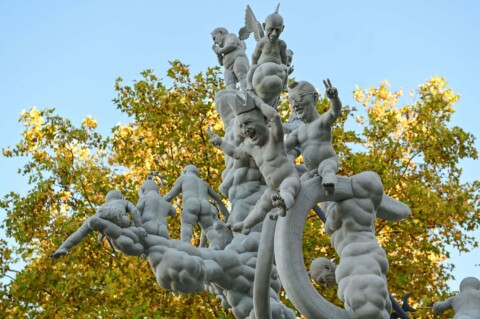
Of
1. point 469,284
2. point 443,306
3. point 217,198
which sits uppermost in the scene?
point 217,198

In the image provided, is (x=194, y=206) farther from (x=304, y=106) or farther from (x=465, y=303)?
(x=465, y=303)

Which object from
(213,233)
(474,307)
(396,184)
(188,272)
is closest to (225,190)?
(213,233)

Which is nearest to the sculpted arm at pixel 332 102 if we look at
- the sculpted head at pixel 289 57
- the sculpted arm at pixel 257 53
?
the sculpted arm at pixel 257 53

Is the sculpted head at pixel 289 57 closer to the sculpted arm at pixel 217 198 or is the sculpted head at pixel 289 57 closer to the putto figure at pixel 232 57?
the putto figure at pixel 232 57

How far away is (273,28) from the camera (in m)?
8.35

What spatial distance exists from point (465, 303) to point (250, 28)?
457 cm

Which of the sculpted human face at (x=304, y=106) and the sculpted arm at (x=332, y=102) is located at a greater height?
the sculpted human face at (x=304, y=106)

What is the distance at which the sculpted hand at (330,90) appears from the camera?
6156mm

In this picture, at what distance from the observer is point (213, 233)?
7.77 metres

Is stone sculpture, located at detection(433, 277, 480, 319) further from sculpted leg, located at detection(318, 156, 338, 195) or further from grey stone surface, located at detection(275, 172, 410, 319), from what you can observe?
sculpted leg, located at detection(318, 156, 338, 195)

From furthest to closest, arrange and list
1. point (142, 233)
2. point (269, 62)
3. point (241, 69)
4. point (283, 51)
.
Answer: point (241, 69)
point (283, 51)
point (269, 62)
point (142, 233)

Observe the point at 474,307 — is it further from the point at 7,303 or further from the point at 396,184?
the point at 7,303

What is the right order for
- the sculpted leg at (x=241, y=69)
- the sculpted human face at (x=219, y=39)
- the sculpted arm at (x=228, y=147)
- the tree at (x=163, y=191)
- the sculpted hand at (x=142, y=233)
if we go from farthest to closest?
1. the tree at (x=163, y=191)
2. the sculpted human face at (x=219, y=39)
3. the sculpted leg at (x=241, y=69)
4. the sculpted arm at (x=228, y=147)
5. the sculpted hand at (x=142, y=233)

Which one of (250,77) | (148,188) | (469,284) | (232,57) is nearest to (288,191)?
(469,284)
